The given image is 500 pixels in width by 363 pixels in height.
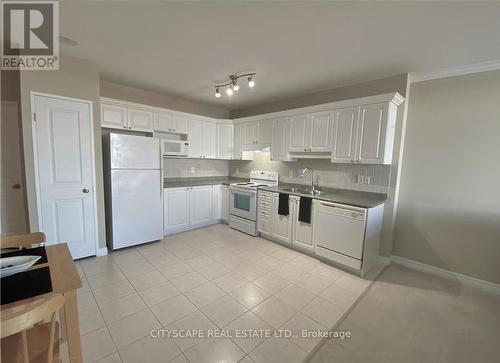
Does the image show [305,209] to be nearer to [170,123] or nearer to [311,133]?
[311,133]

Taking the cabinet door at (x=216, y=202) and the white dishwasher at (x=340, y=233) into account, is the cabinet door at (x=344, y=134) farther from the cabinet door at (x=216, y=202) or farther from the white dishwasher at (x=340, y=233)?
the cabinet door at (x=216, y=202)

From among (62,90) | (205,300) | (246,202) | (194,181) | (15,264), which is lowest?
(205,300)

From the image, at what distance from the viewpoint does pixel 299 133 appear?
148 inches

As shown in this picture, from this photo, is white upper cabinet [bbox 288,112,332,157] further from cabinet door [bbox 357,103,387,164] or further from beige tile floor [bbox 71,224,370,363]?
beige tile floor [bbox 71,224,370,363]

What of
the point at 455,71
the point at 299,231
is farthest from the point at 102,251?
the point at 455,71

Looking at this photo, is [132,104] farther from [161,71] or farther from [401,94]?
[401,94]

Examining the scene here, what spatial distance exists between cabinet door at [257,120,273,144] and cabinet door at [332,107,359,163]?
4.26ft

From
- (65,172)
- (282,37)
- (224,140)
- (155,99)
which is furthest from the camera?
(224,140)

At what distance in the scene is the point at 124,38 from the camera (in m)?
2.29

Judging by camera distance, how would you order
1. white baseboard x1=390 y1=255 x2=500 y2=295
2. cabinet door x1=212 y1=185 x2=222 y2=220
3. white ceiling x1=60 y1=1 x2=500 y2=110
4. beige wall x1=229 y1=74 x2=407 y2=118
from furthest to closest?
cabinet door x1=212 y1=185 x2=222 y2=220 < beige wall x1=229 y1=74 x2=407 y2=118 < white baseboard x1=390 y1=255 x2=500 y2=295 < white ceiling x1=60 y1=1 x2=500 y2=110

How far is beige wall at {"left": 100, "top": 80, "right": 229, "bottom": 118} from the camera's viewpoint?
3751mm

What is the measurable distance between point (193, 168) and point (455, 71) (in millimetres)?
4493

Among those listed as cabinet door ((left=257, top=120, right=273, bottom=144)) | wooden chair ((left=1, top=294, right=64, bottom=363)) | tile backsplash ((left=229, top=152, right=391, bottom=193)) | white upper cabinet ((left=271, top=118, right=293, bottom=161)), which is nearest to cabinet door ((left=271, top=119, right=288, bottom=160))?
white upper cabinet ((left=271, top=118, right=293, bottom=161))

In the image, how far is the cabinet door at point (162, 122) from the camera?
13.3 ft
